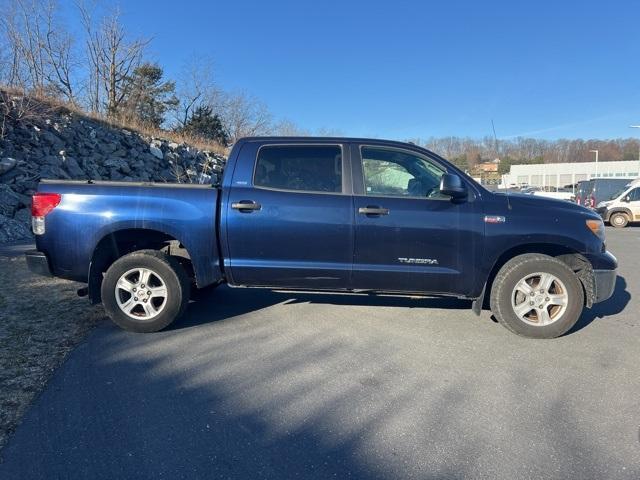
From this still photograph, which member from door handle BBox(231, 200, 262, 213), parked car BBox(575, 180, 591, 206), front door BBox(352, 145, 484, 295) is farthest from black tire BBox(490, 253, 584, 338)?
parked car BBox(575, 180, 591, 206)

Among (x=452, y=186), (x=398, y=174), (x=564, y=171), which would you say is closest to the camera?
(x=452, y=186)

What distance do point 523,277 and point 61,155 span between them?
15.2 m

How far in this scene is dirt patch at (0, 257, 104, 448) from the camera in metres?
3.16

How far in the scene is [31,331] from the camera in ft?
14.3

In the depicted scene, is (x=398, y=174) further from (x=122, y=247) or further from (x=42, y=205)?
(x=42, y=205)

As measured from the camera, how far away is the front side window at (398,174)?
14.8 feet

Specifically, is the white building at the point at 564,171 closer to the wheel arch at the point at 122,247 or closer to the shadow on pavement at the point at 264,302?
the shadow on pavement at the point at 264,302

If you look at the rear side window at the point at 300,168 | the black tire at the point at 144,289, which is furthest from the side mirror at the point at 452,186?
the black tire at the point at 144,289

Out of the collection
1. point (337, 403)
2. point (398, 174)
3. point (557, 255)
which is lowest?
point (337, 403)

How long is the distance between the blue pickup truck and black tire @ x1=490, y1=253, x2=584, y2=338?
0.01 m

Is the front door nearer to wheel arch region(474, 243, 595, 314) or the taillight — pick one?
wheel arch region(474, 243, 595, 314)

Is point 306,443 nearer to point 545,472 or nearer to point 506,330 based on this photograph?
point 545,472

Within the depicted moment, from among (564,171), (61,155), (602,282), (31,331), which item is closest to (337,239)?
(602,282)

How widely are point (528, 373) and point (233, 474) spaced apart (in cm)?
258
